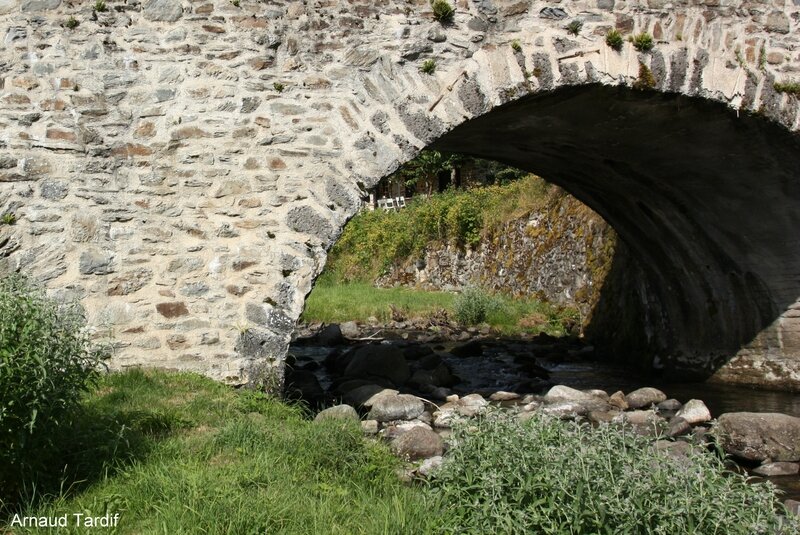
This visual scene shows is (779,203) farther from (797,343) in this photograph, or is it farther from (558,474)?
(558,474)

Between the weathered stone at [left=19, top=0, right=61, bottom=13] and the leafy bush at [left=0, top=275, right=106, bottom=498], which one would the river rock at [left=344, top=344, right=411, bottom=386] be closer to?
the weathered stone at [left=19, top=0, right=61, bottom=13]

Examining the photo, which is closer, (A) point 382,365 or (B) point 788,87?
(B) point 788,87

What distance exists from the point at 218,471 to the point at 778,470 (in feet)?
13.4

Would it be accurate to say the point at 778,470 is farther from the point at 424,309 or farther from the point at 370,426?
the point at 424,309

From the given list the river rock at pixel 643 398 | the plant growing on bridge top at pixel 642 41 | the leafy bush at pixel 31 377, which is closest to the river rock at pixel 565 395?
the river rock at pixel 643 398

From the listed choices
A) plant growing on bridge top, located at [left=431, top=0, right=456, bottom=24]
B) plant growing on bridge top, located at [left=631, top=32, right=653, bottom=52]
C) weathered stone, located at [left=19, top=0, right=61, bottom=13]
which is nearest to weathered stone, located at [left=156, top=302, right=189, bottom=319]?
weathered stone, located at [left=19, top=0, right=61, bottom=13]

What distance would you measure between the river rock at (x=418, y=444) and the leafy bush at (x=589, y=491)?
1.54 m

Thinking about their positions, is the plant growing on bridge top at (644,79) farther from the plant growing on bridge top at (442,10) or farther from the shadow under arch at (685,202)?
the plant growing on bridge top at (442,10)

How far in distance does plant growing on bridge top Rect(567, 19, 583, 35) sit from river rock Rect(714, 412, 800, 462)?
3309 millimetres

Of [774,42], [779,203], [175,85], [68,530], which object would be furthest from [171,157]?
[779,203]

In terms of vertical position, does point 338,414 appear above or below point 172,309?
below

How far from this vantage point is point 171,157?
573 cm

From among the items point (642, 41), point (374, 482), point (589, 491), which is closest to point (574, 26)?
point (642, 41)

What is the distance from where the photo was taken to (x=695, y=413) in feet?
23.4
